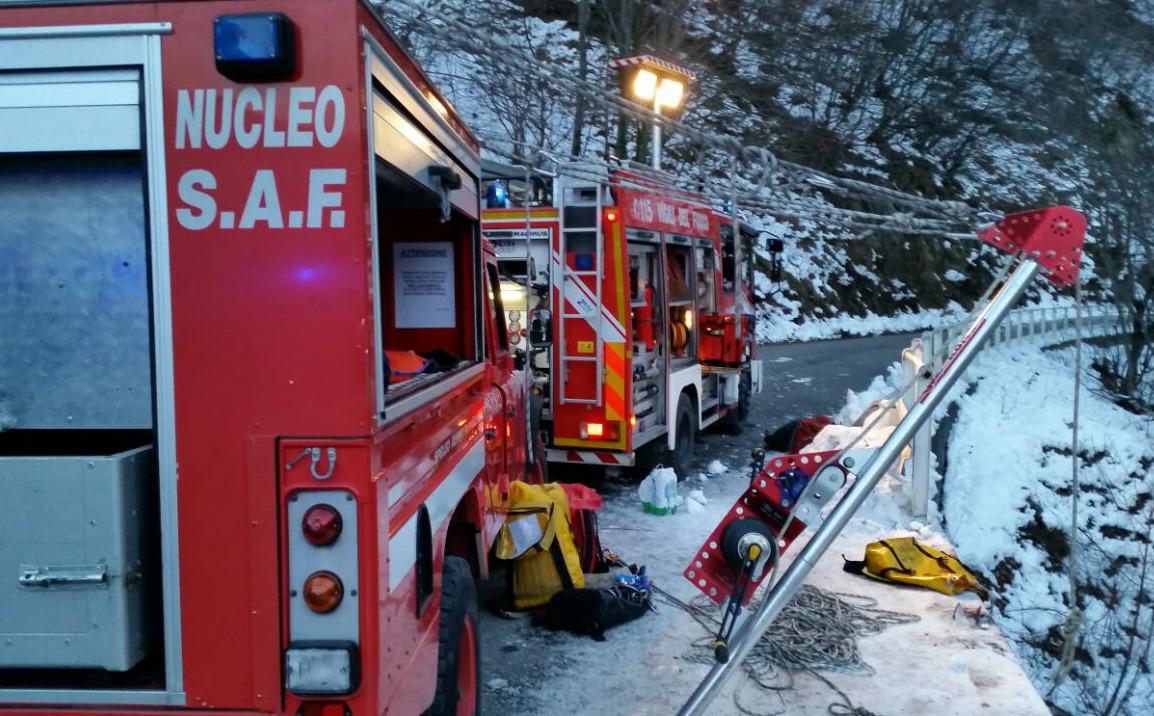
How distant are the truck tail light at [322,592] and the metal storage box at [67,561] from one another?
471 millimetres

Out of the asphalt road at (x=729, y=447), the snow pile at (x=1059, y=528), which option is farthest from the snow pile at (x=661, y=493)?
the snow pile at (x=1059, y=528)

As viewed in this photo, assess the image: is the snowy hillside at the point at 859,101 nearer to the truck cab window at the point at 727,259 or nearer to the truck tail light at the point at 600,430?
the truck cab window at the point at 727,259

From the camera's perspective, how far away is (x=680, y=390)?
9.50 m

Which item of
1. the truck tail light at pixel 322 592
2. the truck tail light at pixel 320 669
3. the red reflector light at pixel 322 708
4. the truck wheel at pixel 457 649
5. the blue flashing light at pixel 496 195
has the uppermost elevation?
the blue flashing light at pixel 496 195

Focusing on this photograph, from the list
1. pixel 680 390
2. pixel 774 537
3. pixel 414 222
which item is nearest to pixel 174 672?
pixel 774 537

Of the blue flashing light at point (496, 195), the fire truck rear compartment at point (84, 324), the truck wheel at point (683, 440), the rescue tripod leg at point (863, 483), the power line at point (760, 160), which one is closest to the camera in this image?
the fire truck rear compartment at point (84, 324)

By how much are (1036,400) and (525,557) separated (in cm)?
1255

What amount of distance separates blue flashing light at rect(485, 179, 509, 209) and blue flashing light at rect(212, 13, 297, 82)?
5855 millimetres

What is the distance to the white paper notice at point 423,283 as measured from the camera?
4707 mm

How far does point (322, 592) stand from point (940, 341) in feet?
25.5

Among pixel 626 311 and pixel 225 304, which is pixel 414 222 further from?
pixel 626 311

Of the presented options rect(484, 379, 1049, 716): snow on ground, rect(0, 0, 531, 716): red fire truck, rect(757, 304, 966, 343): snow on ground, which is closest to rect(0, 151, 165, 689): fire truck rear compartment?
rect(0, 0, 531, 716): red fire truck

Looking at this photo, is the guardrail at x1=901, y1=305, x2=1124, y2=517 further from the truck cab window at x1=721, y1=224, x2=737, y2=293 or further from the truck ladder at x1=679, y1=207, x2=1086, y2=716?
the truck cab window at x1=721, y1=224, x2=737, y2=293

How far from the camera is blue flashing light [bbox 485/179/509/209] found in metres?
8.15
